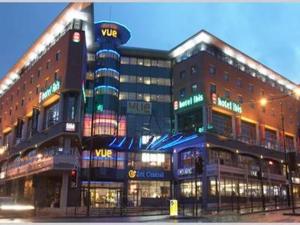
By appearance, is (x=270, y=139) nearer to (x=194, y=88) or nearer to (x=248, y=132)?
(x=248, y=132)

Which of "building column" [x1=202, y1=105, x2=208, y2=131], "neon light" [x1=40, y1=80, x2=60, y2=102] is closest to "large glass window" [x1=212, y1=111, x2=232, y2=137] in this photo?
"building column" [x1=202, y1=105, x2=208, y2=131]

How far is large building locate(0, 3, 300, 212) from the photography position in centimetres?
5984

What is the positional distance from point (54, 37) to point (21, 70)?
21525 mm

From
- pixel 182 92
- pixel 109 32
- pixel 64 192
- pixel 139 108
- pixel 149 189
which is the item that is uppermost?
pixel 109 32

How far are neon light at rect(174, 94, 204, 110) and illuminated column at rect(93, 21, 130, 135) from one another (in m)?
11.5

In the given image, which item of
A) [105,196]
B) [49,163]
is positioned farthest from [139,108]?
[49,163]

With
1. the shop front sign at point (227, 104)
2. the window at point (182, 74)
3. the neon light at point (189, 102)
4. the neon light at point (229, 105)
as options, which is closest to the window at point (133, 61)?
the window at point (182, 74)

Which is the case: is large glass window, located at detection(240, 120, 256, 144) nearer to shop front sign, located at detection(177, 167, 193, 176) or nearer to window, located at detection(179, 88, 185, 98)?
window, located at detection(179, 88, 185, 98)

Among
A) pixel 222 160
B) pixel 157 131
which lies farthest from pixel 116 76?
pixel 222 160

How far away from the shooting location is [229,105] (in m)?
70.2

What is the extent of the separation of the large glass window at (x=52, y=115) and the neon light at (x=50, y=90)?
5.99 feet

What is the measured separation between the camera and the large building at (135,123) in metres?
59.8

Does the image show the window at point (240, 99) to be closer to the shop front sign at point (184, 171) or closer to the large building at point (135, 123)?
the large building at point (135, 123)

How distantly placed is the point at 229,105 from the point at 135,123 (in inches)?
722
